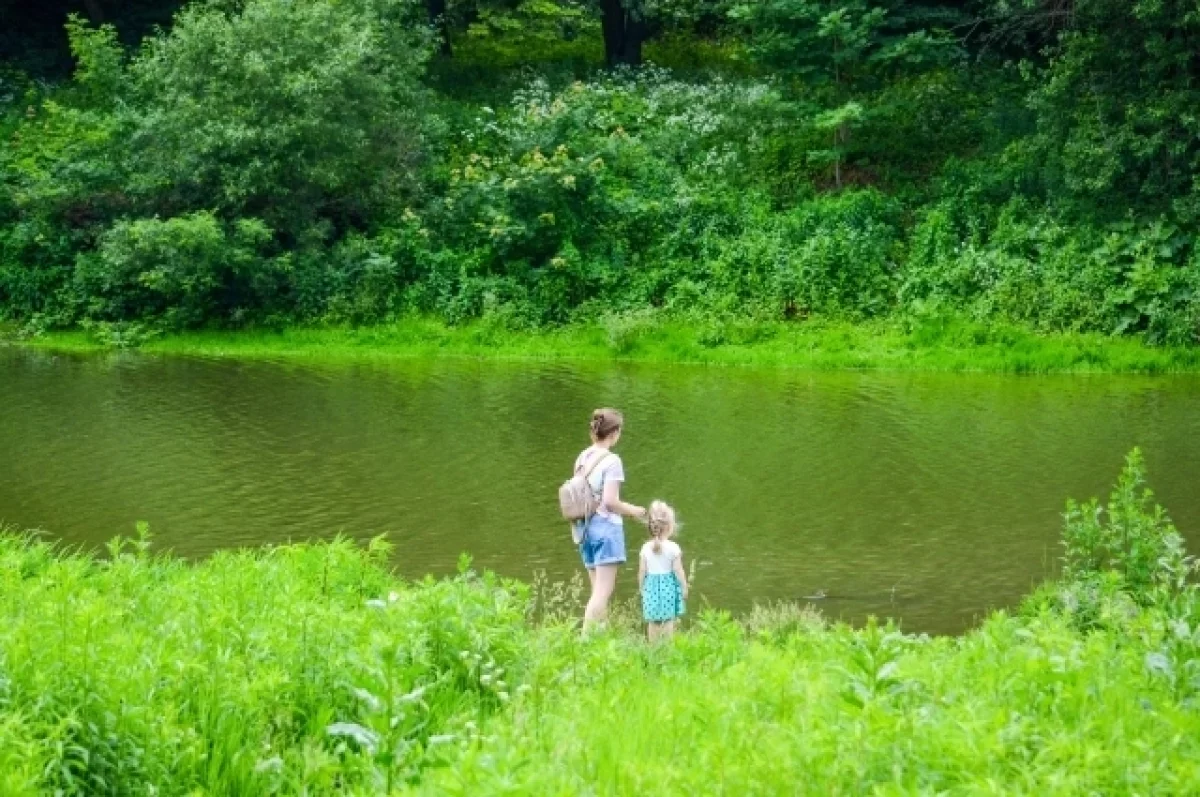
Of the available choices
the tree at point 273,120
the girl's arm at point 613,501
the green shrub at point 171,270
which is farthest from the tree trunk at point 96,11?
the girl's arm at point 613,501

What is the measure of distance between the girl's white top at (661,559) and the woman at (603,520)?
0.42m

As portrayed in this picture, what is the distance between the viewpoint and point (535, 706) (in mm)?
6344

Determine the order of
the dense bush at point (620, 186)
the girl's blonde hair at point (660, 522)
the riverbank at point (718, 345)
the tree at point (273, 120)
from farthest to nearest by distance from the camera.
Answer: the tree at point (273, 120)
the dense bush at point (620, 186)
the riverbank at point (718, 345)
the girl's blonde hair at point (660, 522)

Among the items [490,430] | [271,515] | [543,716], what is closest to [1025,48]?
[490,430]

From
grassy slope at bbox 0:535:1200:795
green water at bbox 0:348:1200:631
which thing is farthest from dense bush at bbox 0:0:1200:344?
grassy slope at bbox 0:535:1200:795

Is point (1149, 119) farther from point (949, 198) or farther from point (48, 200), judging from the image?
point (48, 200)

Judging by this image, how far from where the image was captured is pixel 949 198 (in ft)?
87.3

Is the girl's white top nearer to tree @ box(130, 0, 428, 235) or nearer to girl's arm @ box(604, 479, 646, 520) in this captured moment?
girl's arm @ box(604, 479, 646, 520)

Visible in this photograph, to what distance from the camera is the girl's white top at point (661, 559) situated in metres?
9.74

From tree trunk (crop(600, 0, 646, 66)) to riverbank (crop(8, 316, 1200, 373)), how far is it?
1384 cm

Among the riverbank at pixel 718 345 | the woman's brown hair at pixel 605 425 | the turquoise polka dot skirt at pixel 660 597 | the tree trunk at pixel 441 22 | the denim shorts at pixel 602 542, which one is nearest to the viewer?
the turquoise polka dot skirt at pixel 660 597

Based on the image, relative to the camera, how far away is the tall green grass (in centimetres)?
472

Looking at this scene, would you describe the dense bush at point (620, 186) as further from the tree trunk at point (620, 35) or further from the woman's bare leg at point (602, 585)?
the woman's bare leg at point (602, 585)

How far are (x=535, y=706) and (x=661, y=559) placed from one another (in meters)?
3.49
